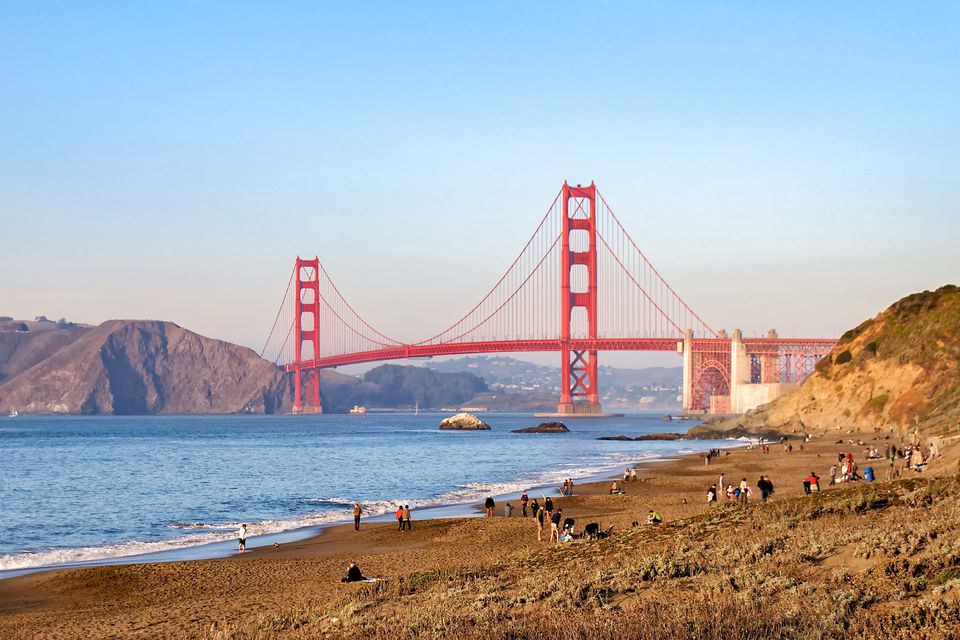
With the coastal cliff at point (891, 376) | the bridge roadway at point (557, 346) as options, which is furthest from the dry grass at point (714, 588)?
the bridge roadway at point (557, 346)

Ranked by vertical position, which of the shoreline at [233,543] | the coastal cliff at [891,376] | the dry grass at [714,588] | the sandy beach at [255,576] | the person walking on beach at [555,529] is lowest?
the shoreline at [233,543]

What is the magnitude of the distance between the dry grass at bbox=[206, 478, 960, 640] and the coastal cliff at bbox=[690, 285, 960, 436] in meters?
38.1

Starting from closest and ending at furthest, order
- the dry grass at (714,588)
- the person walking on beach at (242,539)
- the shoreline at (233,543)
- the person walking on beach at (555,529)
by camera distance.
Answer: the dry grass at (714,588), the person walking on beach at (555,529), the shoreline at (233,543), the person walking on beach at (242,539)

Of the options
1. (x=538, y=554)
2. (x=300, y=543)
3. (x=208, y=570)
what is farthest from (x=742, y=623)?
(x=300, y=543)

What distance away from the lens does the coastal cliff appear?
60250 millimetres

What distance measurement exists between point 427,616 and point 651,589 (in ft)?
9.64

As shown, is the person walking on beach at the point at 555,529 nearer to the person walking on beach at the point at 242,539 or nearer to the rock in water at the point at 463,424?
the person walking on beach at the point at 242,539

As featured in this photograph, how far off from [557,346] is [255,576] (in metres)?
111

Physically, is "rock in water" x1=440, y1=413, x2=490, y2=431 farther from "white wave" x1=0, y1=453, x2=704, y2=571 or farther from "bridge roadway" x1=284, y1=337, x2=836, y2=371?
"white wave" x1=0, y1=453, x2=704, y2=571

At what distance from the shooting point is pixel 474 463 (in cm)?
6106

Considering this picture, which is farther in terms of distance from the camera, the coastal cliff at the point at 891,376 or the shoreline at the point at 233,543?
the coastal cliff at the point at 891,376

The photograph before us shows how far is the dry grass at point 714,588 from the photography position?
973 centimetres

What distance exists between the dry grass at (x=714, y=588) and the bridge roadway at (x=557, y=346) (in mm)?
105235

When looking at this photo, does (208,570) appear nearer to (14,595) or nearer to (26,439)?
(14,595)
